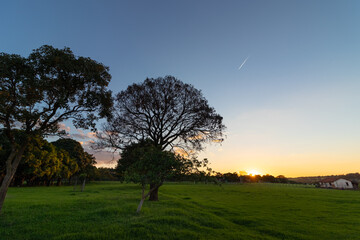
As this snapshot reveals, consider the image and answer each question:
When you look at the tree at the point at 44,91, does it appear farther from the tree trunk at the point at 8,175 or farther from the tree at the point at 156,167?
the tree at the point at 156,167

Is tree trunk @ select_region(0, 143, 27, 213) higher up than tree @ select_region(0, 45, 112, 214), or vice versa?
tree @ select_region(0, 45, 112, 214)

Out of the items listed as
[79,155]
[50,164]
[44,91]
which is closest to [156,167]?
[44,91]

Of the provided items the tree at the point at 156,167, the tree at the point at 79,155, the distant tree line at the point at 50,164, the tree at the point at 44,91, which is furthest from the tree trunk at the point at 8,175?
the tree at the point at 79,155

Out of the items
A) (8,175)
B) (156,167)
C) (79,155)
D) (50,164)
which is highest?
(79,155)

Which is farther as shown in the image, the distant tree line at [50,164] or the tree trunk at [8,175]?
the distant tree line at [50,164]

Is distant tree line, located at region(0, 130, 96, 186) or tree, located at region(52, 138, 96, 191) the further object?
tree, located at region(52, 138, 96, 191)

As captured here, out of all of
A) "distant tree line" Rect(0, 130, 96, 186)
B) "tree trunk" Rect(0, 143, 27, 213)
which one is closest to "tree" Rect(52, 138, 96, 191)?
"distant tree line" Rect(0, 130, 96, 186)

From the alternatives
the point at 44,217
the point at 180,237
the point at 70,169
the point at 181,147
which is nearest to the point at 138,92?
the point at 181,147

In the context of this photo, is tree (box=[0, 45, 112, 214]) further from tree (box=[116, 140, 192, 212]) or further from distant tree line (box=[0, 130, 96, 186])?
distant tree line (box=[0, 130, 96, 186])

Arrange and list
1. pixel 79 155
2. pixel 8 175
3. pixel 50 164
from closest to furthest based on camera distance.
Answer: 1. pixel 8 175
2. pixel 50 164
3. pixel 79 155

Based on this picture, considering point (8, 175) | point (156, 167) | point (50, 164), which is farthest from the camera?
point (50, 164)

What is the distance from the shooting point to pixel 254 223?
15969 mm

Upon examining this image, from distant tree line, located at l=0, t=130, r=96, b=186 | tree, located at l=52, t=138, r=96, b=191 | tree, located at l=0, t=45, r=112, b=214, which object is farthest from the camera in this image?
tree, located at l=52, t=138, r=96, b=191

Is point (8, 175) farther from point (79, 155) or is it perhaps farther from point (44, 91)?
point (79, 155)
